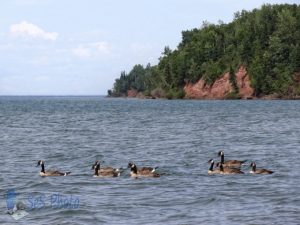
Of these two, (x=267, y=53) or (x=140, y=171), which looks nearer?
(x=140, y=171)

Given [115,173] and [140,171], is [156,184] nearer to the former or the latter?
[140,171]

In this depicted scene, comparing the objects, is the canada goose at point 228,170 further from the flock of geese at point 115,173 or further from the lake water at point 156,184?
the flock of geese at point 115,173

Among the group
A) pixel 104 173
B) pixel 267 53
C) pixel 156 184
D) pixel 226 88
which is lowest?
pixel 156 184

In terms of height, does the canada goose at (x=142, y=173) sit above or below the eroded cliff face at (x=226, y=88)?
below

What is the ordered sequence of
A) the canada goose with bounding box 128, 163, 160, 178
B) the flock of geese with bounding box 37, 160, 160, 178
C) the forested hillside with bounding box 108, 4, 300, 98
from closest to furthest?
the canada goose with bounding box 128, 163, 160, 178 < the flock of geese with bounding box 37, 160, 160, 178 < the forested hillside with bounding box 108, 4, 300, 98

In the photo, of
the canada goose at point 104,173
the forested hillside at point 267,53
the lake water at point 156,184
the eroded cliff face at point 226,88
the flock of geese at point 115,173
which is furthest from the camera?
the eroded cliff face at point 226,88

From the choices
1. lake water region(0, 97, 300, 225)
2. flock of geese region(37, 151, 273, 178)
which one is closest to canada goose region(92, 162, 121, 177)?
flock of geese region(37, 151, 273, 178)

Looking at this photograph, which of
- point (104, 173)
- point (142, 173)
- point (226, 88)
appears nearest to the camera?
point (142, 173)

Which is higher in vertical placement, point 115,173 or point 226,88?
point 226,88

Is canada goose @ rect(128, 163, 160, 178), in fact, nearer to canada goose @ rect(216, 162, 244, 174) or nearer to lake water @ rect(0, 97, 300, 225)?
lake water @ rect(0, 97, 300, 225)

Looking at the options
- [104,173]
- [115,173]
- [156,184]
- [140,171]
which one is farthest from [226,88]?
[156,184]

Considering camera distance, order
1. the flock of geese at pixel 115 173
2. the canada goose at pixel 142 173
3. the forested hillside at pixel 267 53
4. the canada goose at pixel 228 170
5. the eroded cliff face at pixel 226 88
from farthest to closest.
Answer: the eroded cliff face at pixel 226 88, the forested hillside at pixel 267 53, the canada goose at pixel 228 170, the flock of geese at pixel 115 173, the canada goose at pixel 142 173

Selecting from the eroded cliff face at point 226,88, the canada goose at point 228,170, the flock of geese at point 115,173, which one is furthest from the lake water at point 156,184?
the eroded cliff face at point 226,88

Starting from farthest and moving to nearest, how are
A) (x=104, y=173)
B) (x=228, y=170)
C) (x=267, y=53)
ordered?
(x=267, y=53)
(x=228, y=170)
(x=104, y=173)
